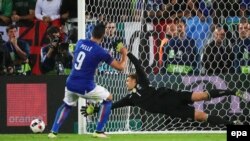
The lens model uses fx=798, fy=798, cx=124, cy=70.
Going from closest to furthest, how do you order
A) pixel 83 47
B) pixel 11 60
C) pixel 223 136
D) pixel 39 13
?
pixel 83 47, pixel 223 136, pixel 11 60, pixel 39 13

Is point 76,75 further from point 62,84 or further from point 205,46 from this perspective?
point 205,46

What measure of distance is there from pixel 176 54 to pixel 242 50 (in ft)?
3.68

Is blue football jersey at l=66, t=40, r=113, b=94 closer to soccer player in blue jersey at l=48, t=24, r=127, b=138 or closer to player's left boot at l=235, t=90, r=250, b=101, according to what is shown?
soccer player in blue jersey at l=48, t=24, r=127, b=138

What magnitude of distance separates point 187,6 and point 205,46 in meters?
0.86

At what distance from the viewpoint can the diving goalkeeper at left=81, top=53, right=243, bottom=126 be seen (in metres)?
12.1

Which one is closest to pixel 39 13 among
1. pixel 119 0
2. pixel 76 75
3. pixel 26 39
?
pixel 26 39

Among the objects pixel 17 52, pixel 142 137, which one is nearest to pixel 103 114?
pixel 142 137

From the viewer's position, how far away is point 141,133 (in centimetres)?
1304

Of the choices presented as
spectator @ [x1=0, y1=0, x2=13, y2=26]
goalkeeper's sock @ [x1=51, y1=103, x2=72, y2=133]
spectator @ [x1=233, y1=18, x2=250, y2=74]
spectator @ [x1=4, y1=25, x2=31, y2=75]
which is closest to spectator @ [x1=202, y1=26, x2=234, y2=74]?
spectator @ [x1=233, y1=18, x2=250, y2=74]

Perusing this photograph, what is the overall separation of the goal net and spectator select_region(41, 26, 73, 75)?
47.6 inches

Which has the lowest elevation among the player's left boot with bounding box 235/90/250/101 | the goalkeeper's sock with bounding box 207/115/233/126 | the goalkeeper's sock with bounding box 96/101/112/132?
the goalkeeper's sock with bounding box 207/115/233/126

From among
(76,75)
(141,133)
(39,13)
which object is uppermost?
(39,13)

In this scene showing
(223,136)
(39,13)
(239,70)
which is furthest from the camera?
(39,13)

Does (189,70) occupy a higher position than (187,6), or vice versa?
(187,6)
